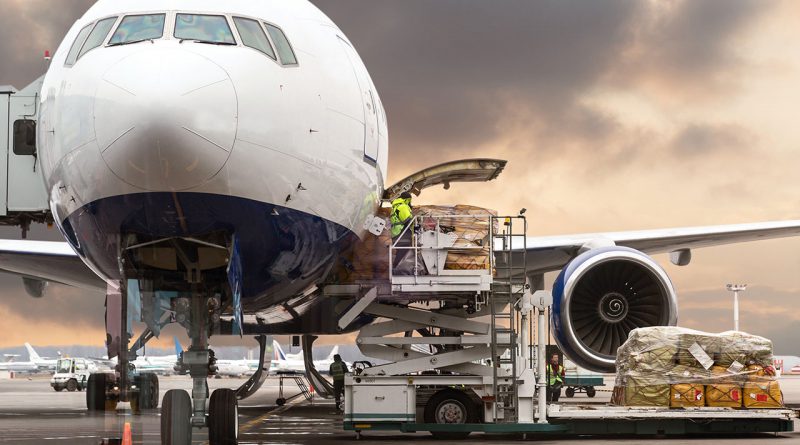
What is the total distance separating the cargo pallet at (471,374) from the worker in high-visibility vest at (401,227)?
11cm

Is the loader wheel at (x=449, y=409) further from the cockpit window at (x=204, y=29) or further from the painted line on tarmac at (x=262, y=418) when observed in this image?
the cockpit window at (x=204, y=29)

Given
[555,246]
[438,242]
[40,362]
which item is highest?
[555,246]

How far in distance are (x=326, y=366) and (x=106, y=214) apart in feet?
218

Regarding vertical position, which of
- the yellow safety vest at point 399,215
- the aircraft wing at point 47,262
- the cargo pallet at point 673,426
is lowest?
the cargo pallet at point 673,426

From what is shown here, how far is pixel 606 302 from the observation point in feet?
44.8

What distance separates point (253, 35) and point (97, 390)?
10.3 metres

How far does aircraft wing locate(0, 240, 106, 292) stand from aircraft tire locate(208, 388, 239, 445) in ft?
13.1

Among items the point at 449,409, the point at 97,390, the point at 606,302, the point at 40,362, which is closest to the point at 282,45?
the point at 449,409

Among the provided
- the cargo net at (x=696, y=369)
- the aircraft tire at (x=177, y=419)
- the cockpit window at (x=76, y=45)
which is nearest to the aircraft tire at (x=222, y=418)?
the aircraft tire at (x=177, y=419)

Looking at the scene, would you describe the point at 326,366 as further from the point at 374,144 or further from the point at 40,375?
the point at 374,144

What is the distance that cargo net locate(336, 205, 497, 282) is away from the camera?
11758 millimetres

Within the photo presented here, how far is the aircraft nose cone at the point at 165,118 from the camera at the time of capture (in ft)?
25.9

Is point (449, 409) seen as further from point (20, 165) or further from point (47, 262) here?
point (20, 165)

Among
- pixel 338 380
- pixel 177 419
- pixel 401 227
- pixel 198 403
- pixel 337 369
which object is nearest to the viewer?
pixel 177 419
